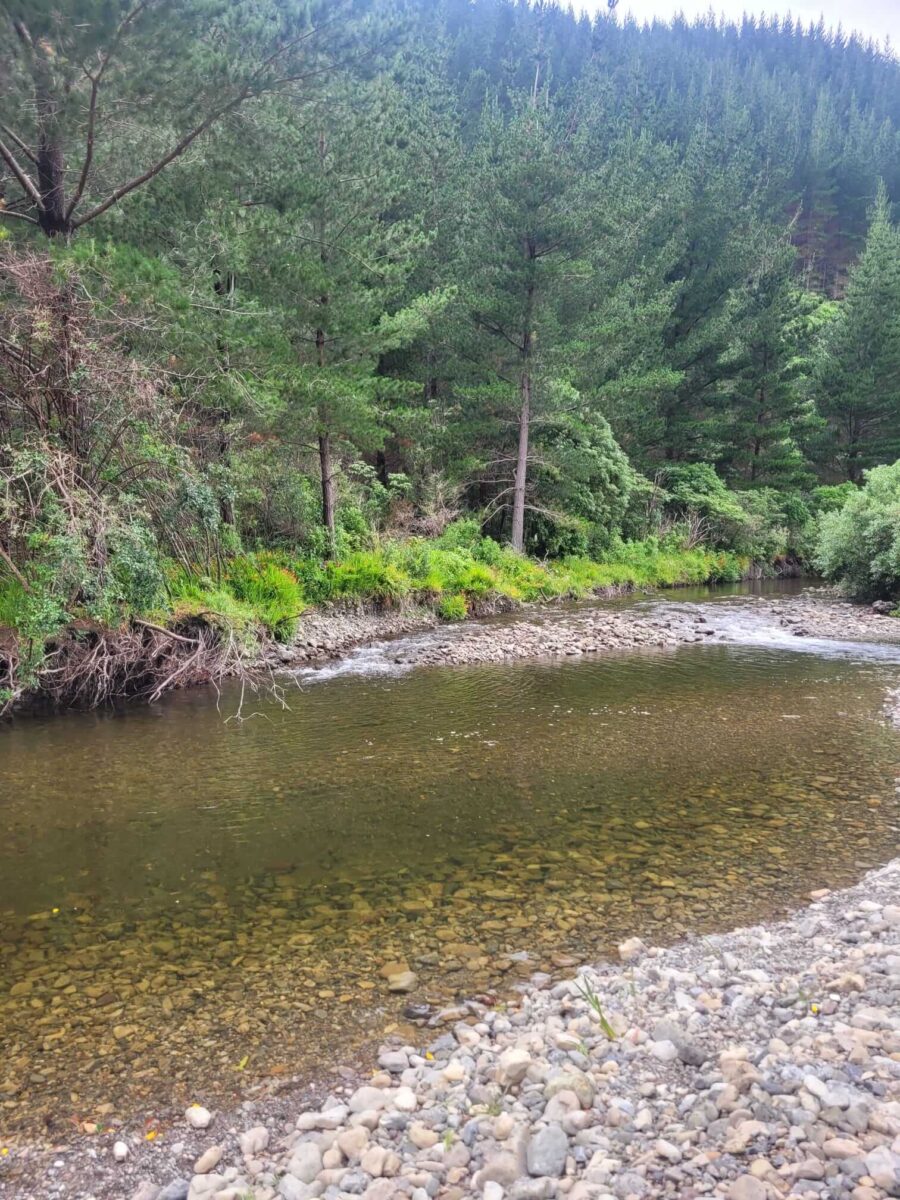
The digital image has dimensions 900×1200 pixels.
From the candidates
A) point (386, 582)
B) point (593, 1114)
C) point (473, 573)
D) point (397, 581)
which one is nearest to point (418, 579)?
point (397, 581)

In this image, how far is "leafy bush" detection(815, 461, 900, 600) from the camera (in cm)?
2214

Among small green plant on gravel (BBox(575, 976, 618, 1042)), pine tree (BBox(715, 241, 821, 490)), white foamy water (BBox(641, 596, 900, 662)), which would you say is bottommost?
white foamy water (BBox(641, 596, 900, 662))

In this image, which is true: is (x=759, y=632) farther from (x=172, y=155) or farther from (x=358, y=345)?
(x=172, y=155)

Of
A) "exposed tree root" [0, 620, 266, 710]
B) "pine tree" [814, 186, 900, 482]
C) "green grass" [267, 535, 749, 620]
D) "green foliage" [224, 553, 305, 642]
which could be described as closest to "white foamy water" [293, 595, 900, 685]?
"green foliage" [224, 553, 305, 642]

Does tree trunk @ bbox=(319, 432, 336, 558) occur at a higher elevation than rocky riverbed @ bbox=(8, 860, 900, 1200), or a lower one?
higher

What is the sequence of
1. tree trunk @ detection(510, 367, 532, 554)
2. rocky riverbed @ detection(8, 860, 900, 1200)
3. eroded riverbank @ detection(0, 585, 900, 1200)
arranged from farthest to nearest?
tree trunk @ detection(510, 367, 532, 554) < eroded riverbank @ detection(0, 585, 900, 1200) < rocky riverbed @ detection(8, 860, 900, 1200)

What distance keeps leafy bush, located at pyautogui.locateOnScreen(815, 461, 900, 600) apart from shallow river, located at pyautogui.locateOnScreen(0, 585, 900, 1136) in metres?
11.9

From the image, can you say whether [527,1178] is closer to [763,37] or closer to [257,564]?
[257,564]

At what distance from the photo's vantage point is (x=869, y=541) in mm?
22906

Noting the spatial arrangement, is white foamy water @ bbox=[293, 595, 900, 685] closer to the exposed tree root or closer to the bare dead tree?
the exposed tree root

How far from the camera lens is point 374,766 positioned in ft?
29.5

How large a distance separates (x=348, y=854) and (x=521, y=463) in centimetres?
1955

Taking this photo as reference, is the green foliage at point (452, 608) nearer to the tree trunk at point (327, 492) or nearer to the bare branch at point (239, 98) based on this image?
the tree trunk at point (327, 492)

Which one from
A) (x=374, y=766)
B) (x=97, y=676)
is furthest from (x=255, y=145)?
(x=374, y=766)
